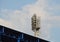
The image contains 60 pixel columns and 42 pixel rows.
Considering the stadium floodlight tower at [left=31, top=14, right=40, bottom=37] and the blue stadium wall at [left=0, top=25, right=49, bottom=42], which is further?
the stadium floodlight tower at [left=31, top=14, right=40, bottom=37]

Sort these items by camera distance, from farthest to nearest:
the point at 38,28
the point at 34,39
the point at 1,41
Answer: the point at 38,28 < the point at 34,39 < the point at 1,41

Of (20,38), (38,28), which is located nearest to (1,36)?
(20,38)

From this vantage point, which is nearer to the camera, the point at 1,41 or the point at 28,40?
the point at 1,41

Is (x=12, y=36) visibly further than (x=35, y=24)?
No

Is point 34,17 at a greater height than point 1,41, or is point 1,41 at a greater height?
point 34,17

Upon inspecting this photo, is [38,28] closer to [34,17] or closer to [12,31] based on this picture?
[34,17]

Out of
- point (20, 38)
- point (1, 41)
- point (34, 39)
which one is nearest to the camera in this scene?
point (1, 41)

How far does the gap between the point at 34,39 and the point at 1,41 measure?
7.00 m

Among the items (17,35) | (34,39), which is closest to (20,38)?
(17,35)

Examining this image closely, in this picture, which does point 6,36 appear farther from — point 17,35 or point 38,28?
point 38,28

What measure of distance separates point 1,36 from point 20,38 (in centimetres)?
363

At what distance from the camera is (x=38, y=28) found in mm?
57062

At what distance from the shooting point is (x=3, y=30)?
3675cm

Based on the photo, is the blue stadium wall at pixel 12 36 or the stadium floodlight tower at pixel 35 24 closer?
the blue stadium wall at pixel 12 36
